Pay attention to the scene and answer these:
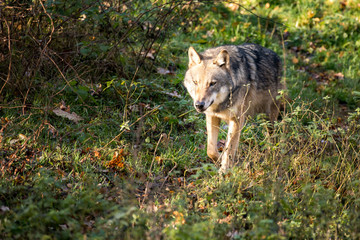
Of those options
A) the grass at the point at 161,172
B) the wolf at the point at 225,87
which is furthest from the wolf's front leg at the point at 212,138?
the grass at the point at 161,172

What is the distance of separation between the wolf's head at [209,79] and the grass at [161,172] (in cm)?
50

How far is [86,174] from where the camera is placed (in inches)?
185

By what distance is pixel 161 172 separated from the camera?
5199 millimetres

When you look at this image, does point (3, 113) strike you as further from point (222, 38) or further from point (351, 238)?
point (222, 38)

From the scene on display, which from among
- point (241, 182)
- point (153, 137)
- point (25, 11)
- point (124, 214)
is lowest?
point (153, 137)

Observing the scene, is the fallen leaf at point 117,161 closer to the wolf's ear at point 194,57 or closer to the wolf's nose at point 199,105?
the wolf's nose at point 199,105

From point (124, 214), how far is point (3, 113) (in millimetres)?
3384

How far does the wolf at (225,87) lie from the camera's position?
5.22 meters

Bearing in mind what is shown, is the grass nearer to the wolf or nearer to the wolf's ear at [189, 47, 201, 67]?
the wolf

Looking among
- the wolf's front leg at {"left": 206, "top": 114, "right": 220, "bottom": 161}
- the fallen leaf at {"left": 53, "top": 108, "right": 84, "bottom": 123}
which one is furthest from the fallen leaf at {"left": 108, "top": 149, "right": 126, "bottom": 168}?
the wolf's front leg at {"left": 206, "top": 114, "right": 220, "bottom": 161}

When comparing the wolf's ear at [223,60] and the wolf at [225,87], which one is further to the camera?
the wolf's ear at [223,60]

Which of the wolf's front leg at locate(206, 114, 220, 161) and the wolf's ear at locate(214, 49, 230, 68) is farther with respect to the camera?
the wolf's front leg at locate(206, 114, 220, 161)

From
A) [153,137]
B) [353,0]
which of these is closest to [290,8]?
[353,0]

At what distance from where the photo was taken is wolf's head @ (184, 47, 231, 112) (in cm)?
512
